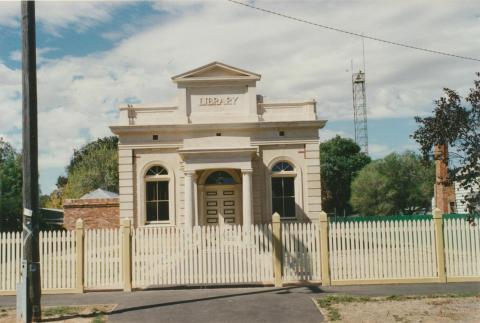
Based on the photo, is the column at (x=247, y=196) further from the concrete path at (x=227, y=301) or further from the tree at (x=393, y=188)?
the tree at (x=393, y=188)

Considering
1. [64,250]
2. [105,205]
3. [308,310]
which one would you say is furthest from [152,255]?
[105,205]

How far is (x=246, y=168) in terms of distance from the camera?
19938 mm

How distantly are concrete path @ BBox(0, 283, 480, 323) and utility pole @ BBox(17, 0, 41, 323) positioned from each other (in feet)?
5.46

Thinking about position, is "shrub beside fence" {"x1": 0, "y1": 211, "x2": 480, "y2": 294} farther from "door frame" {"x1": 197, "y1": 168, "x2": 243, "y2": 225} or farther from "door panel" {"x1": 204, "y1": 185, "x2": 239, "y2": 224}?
"door panel" {"x1": 204, "y1": 185, "x2": 239, "y2": 224}

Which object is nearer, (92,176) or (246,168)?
(246,168)

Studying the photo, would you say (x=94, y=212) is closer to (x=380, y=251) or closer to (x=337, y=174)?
(x=380, y=251)

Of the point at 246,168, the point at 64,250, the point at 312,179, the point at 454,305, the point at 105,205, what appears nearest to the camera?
the point at 454,305

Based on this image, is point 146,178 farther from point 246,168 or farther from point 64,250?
point 64,250

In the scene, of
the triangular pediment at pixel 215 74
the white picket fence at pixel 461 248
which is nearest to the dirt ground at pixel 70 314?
the white picket fence at pixel 461 248

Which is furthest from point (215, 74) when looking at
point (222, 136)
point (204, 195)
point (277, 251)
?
point (277, 251)

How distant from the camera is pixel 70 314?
1107cm

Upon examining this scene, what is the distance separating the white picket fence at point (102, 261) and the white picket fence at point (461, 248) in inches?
328

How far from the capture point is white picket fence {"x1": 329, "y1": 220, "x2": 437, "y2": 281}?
13828mm

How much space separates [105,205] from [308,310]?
69.0ft
